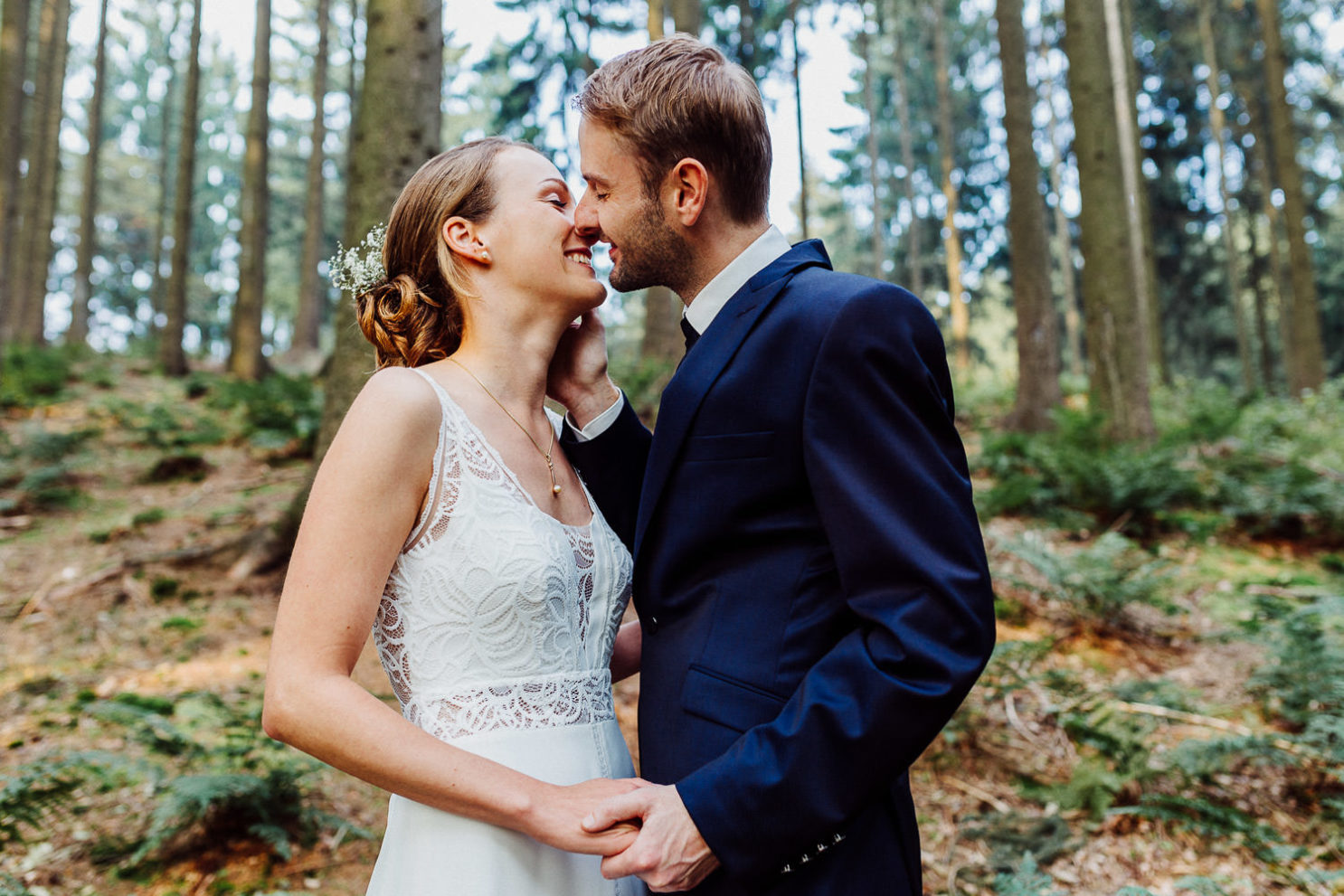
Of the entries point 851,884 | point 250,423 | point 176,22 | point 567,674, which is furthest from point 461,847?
point 176,22

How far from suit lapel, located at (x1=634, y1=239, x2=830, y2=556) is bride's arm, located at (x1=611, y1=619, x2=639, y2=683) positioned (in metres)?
0.71

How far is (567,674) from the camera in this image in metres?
2.02

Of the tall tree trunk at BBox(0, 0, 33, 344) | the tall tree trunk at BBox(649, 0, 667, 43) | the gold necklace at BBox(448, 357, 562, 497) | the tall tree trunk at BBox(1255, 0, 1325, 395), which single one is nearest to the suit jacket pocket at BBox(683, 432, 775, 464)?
the gold necklace at BBox(448, 357, 562, 497)

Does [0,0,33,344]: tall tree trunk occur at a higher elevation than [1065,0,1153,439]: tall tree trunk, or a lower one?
higher

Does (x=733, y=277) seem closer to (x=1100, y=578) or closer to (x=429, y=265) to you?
(x=429, y=265)

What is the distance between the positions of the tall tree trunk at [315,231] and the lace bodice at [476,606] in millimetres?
16734

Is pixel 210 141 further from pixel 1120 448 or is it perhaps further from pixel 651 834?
pixel 651 834

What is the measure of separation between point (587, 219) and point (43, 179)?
68.5ft

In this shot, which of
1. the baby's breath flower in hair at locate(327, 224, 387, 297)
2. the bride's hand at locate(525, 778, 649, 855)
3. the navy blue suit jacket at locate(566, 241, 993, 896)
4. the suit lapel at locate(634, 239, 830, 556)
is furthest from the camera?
the baby's breath flower in hair at locate(327, 224, 387, 297)

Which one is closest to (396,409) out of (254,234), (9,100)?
(9,100)

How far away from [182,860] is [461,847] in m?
2.57

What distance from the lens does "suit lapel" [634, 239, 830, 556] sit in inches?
69.0

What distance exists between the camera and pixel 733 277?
6.38ft

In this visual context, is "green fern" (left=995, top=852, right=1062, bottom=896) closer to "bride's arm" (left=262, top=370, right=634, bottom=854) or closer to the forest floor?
the forest floor
